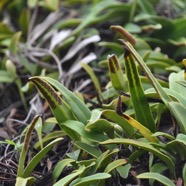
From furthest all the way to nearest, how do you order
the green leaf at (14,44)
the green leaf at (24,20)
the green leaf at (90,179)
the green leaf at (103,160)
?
the green leaf at (24,20) → the green leaf at (14,44) → the green leaf at (103,160) → the green leaf at (90,179)

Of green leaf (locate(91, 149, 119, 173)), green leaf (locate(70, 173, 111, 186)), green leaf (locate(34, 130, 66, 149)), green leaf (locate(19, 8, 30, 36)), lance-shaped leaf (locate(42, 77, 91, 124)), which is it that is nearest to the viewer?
green leaf (locate(70, 173, 111, 186))

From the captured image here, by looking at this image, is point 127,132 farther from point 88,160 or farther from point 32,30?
point 32,30

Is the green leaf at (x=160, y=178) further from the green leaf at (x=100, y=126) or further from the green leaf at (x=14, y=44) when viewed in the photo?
the green leaf at (x=14, y=44)

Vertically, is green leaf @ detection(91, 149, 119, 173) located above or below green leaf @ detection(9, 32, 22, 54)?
below

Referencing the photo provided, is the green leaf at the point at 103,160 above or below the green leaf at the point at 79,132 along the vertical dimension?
below

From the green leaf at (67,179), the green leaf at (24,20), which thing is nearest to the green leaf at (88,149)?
the green leaf at (67,179)

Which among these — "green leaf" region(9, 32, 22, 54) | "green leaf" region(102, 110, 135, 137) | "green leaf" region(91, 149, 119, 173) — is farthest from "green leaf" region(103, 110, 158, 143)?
"green leaf" region(9, 32, 22, 54)

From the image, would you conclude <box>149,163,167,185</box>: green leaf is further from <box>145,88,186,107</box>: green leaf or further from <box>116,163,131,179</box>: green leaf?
<box>145,88,186,107</box>: green leaf

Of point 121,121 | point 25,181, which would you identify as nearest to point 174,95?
point 121,121
